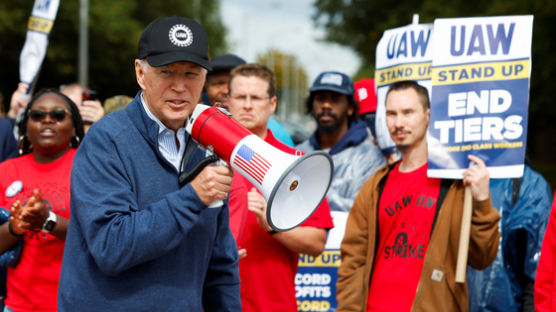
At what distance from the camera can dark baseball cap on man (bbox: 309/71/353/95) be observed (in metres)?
5.93

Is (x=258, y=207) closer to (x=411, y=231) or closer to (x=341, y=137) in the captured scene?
(x=411, y=231)

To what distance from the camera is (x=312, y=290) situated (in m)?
5.01

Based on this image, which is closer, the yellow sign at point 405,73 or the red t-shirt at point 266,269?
the red t-shirt at point 266,269

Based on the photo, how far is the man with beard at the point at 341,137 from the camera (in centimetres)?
521

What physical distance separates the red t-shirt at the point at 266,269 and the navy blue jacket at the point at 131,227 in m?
1.35

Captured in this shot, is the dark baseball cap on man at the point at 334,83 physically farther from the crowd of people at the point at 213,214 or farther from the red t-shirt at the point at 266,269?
the red t-shirt at the point at 266,269

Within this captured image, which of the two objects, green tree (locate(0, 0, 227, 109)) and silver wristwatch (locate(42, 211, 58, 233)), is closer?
A: silver wristwatch (locate(42, 211, 58, 233))

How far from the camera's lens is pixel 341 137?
228 inches

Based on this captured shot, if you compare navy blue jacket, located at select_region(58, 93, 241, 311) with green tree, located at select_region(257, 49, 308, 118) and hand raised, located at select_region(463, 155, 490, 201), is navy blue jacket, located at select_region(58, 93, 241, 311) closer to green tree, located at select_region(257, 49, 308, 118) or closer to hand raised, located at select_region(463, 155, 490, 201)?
hand raised, located at select_region(463, 155, 490, 201)

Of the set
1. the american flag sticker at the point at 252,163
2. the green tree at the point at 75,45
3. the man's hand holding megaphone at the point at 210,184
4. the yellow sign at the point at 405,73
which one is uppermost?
the green tree at the point at 75,45

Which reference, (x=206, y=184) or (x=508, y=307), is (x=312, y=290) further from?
(x=206, y=184)

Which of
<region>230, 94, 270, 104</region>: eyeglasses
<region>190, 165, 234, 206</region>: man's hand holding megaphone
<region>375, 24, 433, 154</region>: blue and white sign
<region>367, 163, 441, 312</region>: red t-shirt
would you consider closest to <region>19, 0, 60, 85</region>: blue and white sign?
<region>230, 94, 270, 104</region>: eyeglasses

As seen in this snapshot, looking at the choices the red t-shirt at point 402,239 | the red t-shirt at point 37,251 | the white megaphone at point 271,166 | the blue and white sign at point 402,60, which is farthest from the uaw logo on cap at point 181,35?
the blue and white sign at point 402,60

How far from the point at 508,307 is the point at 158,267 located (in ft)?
9.16
